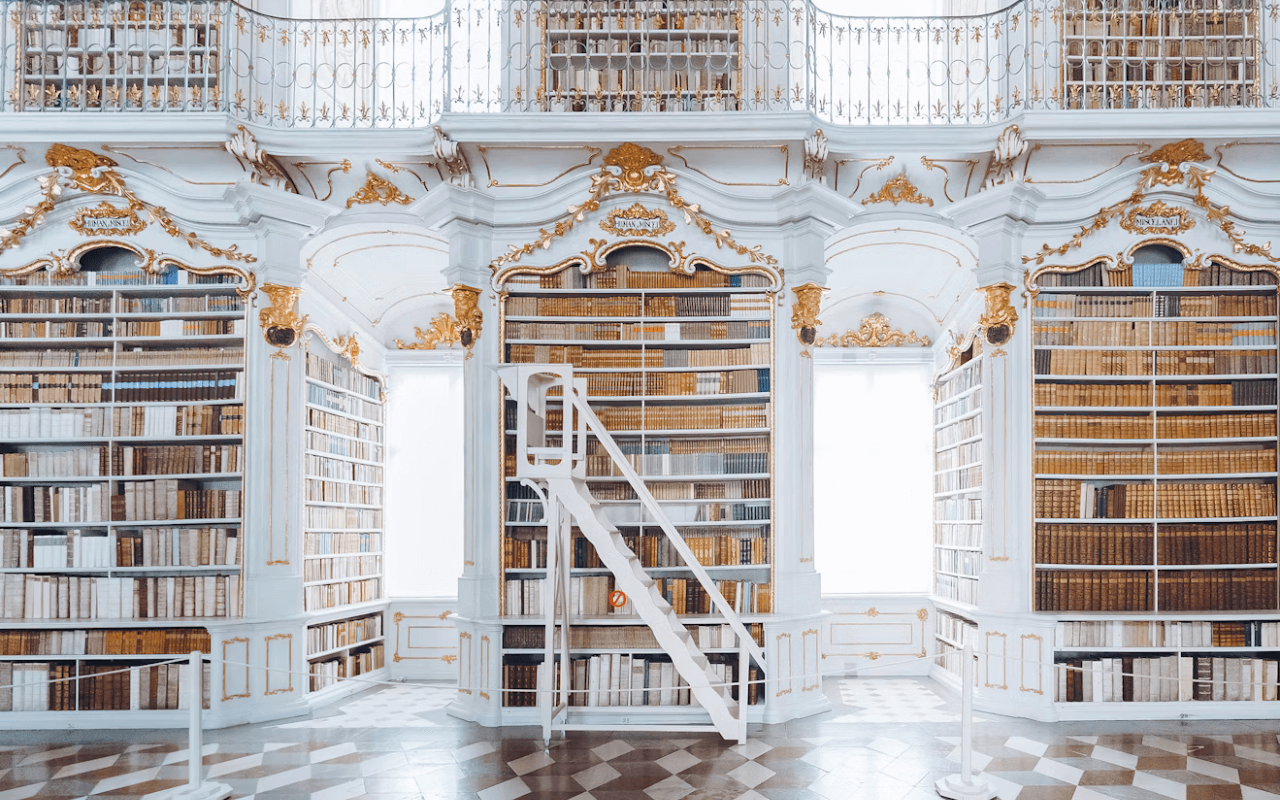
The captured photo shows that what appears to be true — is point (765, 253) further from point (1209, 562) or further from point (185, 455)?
point (185, 455)

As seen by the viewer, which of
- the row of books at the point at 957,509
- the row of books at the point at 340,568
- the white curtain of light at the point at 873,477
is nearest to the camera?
the row of books at the point at 340,568

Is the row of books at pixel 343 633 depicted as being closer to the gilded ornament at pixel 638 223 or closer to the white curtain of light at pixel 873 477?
the gilded ornament at pixel 638 223

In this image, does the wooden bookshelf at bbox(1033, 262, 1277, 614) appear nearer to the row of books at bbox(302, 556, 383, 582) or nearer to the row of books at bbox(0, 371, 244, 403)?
the row of books at bbox(302, 556, 383, 582)

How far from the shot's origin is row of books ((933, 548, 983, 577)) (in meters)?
7.35

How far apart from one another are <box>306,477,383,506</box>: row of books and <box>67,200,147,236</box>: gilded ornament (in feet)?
6.82

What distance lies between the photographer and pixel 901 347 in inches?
342

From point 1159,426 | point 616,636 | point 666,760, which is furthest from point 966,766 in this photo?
point 1159,426

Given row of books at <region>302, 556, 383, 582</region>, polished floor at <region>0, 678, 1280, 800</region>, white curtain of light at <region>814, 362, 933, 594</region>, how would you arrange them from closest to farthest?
polished floor at <region>0, 678, 1280, 800</region> → row of books at <region>302, 556, 383, 582</region> → white curtain of light at <region>814, 362, 933, 594</region>

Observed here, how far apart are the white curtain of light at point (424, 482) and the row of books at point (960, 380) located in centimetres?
409

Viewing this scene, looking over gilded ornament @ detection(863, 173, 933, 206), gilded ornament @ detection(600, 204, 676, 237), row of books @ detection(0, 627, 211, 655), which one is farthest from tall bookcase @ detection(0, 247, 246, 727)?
gilded ornament @ detection(863, 173, 933, 206)

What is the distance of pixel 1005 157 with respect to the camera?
661 centimetres

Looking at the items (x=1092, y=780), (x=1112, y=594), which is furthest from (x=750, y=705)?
(x=1112, y=594)

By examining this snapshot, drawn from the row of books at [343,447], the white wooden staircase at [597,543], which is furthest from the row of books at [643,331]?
the row of books at [343,447]

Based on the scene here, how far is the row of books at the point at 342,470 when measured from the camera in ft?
24.1
